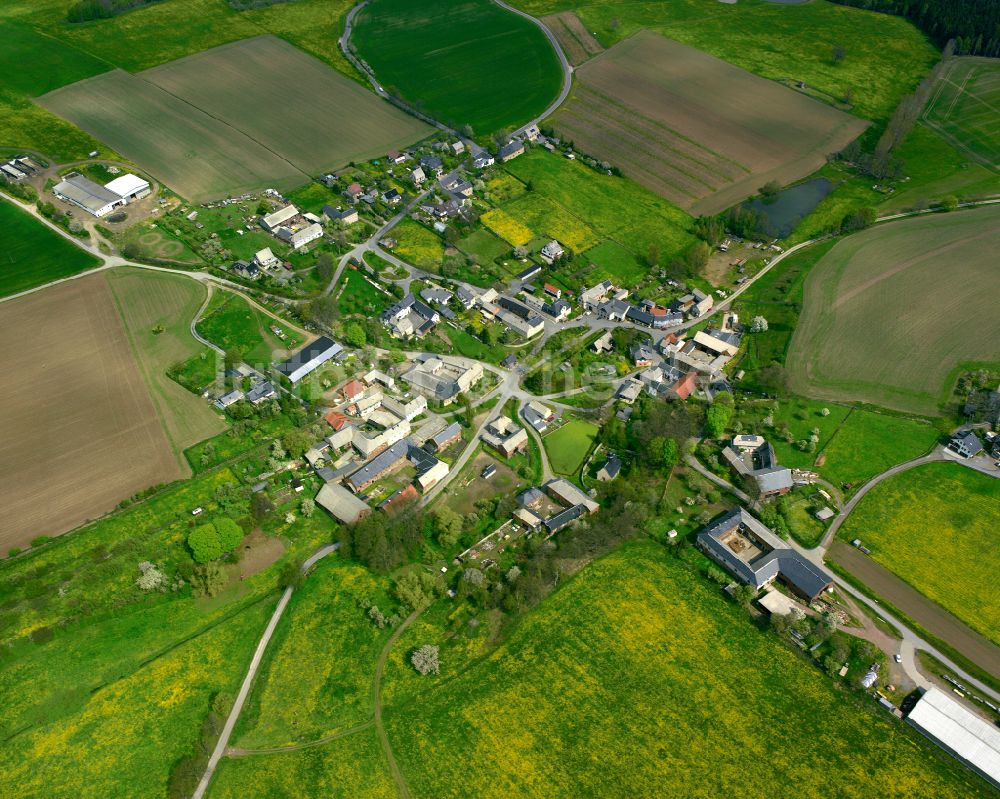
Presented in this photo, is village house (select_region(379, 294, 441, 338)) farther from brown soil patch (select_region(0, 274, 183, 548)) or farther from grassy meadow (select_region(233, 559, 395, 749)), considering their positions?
grassy meadow (select_region(233, 559, 395, 749))

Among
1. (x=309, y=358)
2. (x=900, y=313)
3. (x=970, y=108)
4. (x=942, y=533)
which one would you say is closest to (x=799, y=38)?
(x=970, y=108)

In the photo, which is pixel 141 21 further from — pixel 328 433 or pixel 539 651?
pixel 539 651

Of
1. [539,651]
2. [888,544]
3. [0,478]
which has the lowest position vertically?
[0,478]

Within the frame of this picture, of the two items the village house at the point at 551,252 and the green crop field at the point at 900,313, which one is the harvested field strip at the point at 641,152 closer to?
the green crop field at the point at 900,313

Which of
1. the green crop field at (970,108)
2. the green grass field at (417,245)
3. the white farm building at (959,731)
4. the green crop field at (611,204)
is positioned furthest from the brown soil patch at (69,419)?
the green crop field at (970,108)

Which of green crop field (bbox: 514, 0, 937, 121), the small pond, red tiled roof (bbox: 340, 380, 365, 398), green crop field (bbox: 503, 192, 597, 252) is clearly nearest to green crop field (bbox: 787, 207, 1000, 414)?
the small pond

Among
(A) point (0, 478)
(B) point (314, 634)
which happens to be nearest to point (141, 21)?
(A) point (0, 478)
